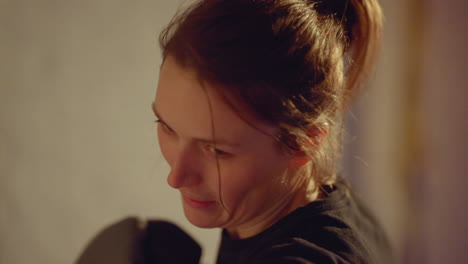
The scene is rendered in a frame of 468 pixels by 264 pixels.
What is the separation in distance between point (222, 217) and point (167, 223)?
0.20 metres

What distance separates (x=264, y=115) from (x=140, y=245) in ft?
1.17

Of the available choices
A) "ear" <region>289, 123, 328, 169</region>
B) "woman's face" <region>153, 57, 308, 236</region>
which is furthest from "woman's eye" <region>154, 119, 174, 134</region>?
"ear" <region>289, 123, 328, 169</region>

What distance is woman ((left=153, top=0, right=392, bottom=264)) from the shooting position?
45cm

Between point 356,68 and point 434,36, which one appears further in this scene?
point 434,36

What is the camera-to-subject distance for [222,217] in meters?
0.55

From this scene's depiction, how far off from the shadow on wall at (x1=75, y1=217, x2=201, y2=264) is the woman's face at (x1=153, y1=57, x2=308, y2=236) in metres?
0.16

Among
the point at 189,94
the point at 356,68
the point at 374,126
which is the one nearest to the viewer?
the point at 189,94

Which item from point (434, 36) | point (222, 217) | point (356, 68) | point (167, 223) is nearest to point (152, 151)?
point (167, 223)

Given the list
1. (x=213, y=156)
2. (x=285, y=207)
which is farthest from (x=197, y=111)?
(x=285, y=207)

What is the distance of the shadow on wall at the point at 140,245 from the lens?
67 centimetres

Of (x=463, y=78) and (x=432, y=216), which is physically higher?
(x=463, y=78)

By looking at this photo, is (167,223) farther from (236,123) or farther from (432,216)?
(432,216)

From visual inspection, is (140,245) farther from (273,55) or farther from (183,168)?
(273,55)

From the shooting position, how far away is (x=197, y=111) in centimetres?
45
